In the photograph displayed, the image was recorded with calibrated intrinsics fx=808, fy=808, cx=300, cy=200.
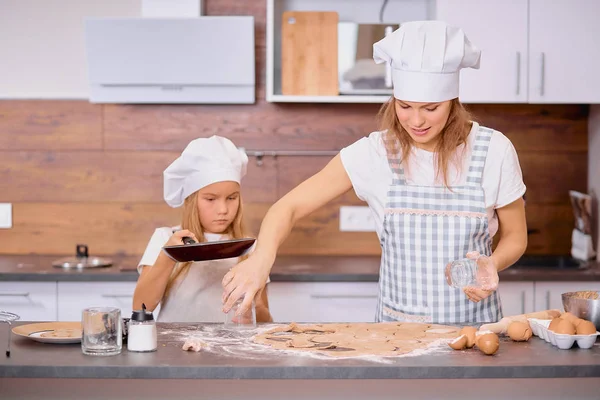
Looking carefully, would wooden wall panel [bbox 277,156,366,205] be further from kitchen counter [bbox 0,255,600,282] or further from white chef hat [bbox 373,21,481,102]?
white chef hat [bbox 373,21,481,102]

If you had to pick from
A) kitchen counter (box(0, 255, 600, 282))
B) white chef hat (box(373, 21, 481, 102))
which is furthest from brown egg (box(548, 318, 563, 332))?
kitchen counter (box(0, 255, 600, 282))

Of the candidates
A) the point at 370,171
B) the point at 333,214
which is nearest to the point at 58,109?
the point at 333,214

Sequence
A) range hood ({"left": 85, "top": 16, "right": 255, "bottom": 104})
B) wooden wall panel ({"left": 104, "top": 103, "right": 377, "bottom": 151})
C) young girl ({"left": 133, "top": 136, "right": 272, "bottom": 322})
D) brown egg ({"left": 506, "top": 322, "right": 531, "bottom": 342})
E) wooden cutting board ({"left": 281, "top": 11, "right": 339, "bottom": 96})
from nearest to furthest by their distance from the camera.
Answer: brown egg ({"left": 506, "top": 322, "right": 531, "bottom": 342}) → young girl ({"left": 133, "top": 136, "right": 272, "bottom": 322}) → range hood ({"left": 85, "top": 16, "right": 255, "bottom": 104}) → wooden cutting board ({"left": 281, "top": 11, "right": 339, "bottom": 96}) → wooden wall panel ({"left": 104, "top": 103, "right": 377, "bottom": 151})

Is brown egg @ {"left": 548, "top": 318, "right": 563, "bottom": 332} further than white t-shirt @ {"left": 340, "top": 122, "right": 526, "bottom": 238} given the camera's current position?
No

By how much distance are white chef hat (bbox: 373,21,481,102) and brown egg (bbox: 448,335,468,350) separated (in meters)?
0.59

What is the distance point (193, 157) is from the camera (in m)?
2.29

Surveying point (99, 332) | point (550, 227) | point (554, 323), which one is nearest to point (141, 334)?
point (99, 332)

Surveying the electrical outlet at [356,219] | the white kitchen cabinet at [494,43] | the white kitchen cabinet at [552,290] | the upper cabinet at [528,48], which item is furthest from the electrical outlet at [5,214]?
the white kitchen cabinet at [552,290]

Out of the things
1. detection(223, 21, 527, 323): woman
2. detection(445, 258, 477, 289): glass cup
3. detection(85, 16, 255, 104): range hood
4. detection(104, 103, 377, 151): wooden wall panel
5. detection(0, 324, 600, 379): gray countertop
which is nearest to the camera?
detection(0, 324, 600, 379): gray countertop

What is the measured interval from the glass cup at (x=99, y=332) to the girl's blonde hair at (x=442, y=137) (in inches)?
34.5

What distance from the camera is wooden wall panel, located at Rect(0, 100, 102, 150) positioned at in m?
3.39

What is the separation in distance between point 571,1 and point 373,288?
1.33 meters

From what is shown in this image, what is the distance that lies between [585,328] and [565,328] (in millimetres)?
44

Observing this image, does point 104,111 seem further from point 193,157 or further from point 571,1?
point 571,1
